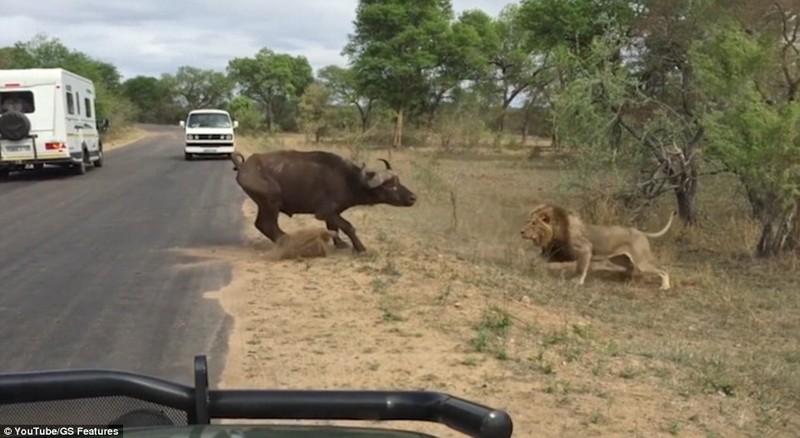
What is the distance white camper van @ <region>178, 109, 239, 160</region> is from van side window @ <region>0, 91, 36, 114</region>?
1040 centimetres

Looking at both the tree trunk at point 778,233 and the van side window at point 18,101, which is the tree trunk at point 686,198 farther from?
the van side window at point 18,101

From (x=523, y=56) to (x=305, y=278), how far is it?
41.3 metres

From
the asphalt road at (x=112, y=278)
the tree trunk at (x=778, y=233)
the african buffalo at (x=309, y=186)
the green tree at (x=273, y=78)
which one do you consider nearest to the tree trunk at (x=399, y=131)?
the asphalt road at (x=112, y=278)

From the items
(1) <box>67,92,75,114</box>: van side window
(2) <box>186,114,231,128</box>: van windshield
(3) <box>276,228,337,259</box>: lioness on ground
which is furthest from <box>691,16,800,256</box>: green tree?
(2) <box>186,114,231,128</box>: van windshield

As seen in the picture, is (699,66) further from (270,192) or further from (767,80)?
(270,192)

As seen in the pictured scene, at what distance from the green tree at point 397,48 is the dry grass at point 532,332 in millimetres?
30373

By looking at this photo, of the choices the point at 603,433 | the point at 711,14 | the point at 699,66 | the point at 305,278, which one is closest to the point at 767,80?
the point at 699,66

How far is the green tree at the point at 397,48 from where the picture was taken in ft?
148

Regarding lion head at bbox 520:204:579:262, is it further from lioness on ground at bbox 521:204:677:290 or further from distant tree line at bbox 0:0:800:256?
distant tree line at bbox 0:0:800:256

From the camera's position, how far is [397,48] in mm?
45625

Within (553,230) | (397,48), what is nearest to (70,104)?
(553,230)

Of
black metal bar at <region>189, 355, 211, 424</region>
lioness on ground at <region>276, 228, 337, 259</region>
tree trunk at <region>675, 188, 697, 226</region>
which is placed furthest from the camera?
tree trunk at <region>675, 188, 697, 226</region>

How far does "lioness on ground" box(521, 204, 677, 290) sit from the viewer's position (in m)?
12.7

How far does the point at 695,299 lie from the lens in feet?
39.0
